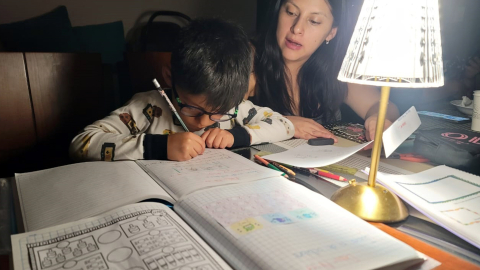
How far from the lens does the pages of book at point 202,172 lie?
582mm

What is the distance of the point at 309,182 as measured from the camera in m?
0.65

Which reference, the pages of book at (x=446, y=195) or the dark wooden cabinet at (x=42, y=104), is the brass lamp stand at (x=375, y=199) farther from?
the dark wooden cabinet at (x=42, y=104)

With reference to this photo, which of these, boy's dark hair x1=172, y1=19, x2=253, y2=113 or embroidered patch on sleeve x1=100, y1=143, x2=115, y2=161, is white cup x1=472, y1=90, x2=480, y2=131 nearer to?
boy's dark hair x1=172, y1=19, x2=253, y2=113

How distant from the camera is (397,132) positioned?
60 centimetres

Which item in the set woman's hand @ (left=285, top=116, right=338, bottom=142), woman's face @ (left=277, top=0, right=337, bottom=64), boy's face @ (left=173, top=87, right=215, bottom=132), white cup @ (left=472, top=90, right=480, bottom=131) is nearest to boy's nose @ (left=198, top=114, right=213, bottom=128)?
boy's face @ (left=173, top=87, right=215, bottom=132)

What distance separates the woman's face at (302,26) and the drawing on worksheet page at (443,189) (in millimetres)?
827

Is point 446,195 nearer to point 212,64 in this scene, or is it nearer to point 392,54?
point 392,54

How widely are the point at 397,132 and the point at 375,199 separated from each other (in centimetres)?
15

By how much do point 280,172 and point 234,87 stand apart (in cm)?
33

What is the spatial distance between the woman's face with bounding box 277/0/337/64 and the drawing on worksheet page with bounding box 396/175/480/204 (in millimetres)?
827

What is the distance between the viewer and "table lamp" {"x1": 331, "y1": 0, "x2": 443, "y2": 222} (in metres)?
0.48

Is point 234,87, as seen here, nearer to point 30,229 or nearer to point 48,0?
point 30,229

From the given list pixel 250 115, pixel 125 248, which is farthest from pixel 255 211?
pixel 250 115

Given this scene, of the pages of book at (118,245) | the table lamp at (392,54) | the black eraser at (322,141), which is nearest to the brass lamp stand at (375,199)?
the table lamp at (392,54)
